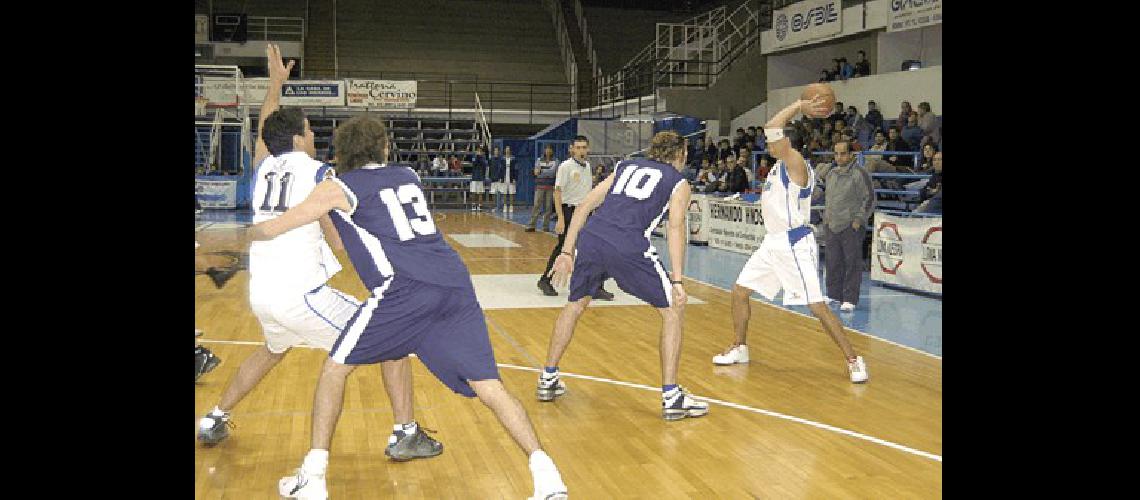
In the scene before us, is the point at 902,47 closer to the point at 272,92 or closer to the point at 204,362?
the point at 204,362

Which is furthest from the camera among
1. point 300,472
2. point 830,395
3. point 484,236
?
point 484,236

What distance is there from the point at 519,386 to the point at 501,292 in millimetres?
4945

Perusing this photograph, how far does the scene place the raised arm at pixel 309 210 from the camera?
4000mm

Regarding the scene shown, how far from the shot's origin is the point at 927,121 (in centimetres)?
1577

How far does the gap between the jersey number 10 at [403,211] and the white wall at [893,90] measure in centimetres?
1446

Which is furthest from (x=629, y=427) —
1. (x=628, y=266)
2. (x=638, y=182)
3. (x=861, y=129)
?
(x=861, y=129)

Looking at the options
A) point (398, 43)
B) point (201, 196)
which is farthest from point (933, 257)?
point (398, 43)

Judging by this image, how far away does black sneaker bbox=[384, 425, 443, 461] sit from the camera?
511 centimetres

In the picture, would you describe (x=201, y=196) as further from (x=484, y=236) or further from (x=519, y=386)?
(x=519, y=386)

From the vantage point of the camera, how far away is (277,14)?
35281 millimetres

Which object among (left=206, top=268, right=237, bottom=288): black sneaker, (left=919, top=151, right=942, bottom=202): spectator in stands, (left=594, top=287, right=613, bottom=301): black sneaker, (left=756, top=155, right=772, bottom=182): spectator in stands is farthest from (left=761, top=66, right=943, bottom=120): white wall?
(left=206, top=268, right=237, bottom=288): black sneaker

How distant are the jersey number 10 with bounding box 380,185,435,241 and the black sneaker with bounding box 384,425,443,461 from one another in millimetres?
1344

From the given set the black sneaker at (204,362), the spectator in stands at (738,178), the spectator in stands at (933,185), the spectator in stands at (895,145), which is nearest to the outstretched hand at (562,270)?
the black sneaker at (204,362)

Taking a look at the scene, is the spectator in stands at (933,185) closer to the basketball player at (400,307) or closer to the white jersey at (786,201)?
the white jersey at (786,201)
